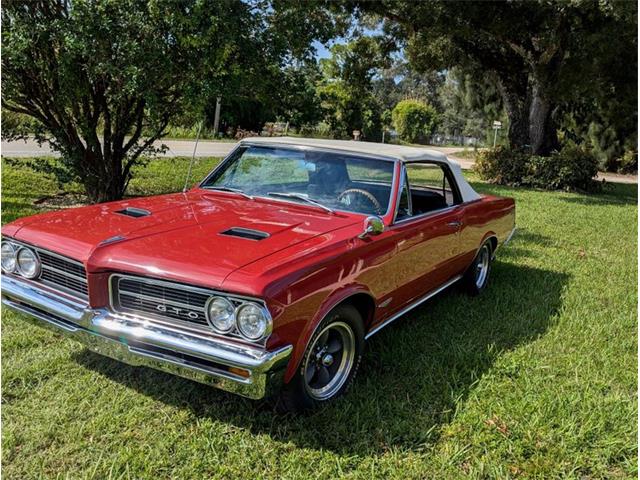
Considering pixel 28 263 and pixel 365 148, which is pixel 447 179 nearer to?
Result: pixel 365 148

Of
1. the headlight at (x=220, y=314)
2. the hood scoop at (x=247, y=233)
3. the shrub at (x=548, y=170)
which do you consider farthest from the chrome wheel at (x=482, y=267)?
the shrub at (x=548, y=170)

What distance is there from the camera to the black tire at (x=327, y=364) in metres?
2.99

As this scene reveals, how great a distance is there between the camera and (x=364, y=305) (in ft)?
11.5

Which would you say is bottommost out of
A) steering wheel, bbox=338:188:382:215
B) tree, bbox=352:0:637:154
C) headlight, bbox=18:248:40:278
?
headlight, bbox=18:248:40:278

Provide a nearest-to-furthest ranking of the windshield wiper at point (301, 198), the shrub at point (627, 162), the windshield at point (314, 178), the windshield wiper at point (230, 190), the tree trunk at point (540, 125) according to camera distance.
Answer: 1. the windshield wiper at point (301, 198)
2. the windshield at point (314, 178)
3. the windshield wiper at point (230, 190)
4. the tree trunk at point (540, 125)
5. the shrub at point (627, 162)

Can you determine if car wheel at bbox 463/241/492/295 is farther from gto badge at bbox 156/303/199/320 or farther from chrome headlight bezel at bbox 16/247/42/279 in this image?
chrome headlight bezel at bbox 16/247/42/279

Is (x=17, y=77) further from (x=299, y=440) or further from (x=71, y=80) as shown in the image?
(x=299, y=440)

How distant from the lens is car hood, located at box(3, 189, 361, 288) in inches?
110

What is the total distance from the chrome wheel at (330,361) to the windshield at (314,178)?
0.97 meters

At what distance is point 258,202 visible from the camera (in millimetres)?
4051

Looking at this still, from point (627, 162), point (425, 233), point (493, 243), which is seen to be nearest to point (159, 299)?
point (425, 233)

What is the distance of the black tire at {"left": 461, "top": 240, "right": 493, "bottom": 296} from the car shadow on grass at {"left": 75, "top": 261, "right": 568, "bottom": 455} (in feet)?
0.99

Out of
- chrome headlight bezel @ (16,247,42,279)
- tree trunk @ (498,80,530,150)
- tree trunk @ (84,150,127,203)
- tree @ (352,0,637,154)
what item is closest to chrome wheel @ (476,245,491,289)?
chrome headlight bezel @ (16,247,42,279)

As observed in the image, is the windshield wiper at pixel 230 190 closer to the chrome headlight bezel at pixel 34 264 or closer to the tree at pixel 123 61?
the chrome headlight bezel at pixel 34 264
